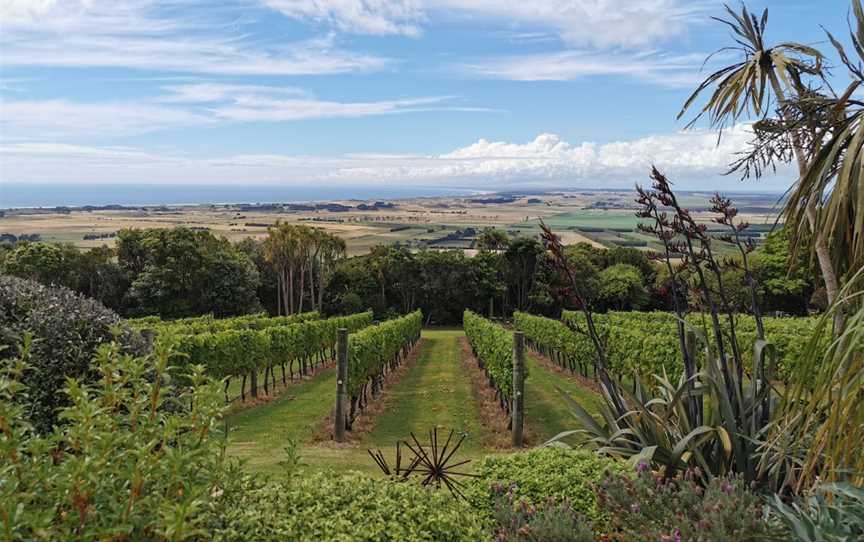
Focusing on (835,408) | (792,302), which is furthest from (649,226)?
(792,302)

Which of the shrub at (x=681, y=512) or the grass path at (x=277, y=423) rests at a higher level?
the shrub at (x=681, y=512)

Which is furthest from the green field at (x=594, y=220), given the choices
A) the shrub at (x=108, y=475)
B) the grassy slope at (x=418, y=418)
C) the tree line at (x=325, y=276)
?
the shrub at (x=108, y=475)

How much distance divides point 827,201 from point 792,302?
44.3 m

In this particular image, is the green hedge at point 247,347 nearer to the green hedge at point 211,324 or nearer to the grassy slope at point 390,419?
the grassy slope at point 390,419

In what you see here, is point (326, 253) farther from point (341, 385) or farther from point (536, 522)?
point (536, 522)

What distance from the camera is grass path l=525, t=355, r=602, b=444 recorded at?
36.7 ft

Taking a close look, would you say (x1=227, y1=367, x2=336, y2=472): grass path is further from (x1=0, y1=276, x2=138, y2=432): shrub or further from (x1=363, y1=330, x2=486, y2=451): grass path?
(x1=0, y1=276, x2=138, y2=432): shrub

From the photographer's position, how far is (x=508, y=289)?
2004 inches

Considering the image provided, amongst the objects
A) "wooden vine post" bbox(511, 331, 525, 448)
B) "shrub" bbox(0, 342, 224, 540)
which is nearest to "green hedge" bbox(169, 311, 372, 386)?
"wooden vine post" bbox(511, 331, 525, 448)

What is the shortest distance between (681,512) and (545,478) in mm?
941

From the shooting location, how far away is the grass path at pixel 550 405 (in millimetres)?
11174

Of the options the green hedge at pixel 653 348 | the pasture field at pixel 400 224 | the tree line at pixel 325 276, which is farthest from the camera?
the pasture field at pixel 400 224

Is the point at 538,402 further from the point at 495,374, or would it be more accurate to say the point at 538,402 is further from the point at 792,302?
the point at 792,302

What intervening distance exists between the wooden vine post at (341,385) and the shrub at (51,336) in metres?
4.63
